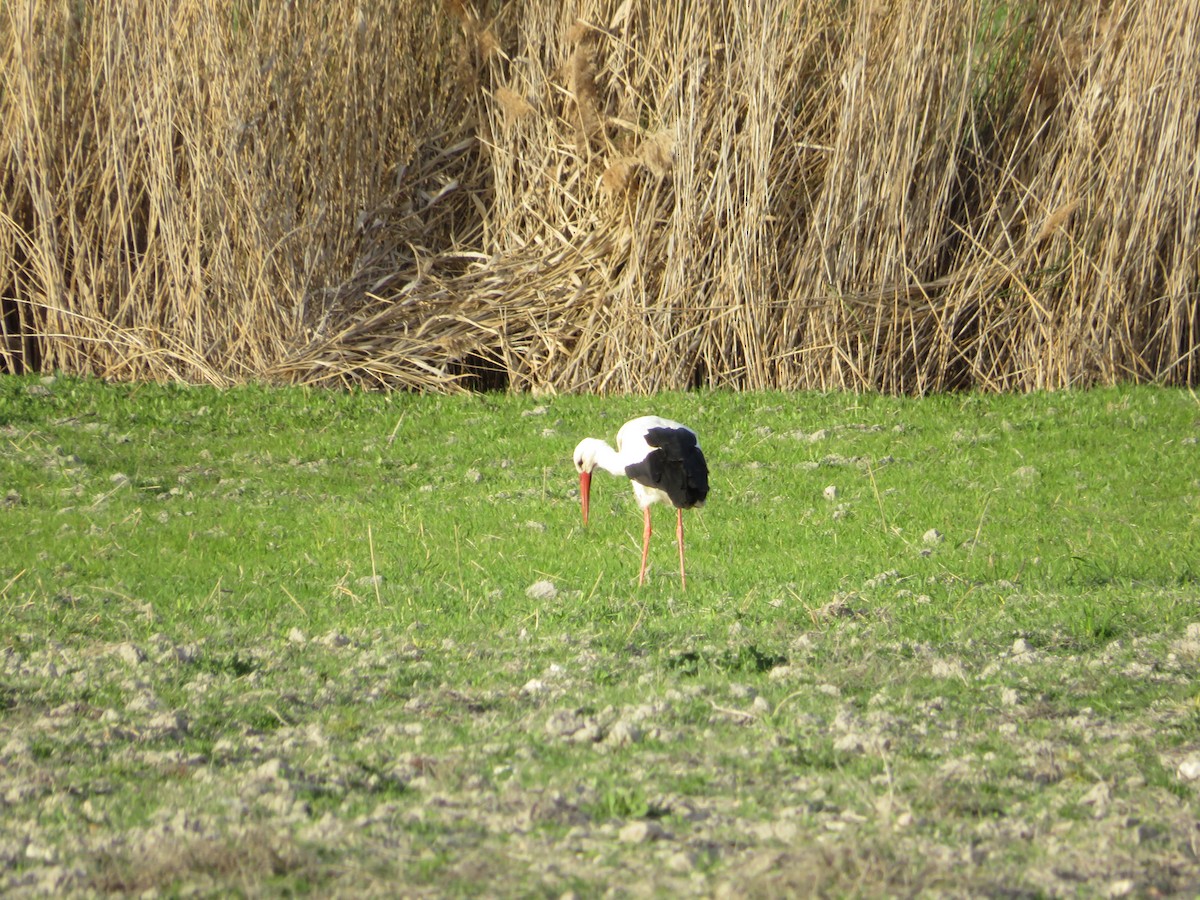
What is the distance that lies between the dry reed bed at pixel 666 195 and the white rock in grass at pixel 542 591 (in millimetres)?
5129

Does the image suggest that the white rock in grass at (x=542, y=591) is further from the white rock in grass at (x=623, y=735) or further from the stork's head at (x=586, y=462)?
the white rock in grass at (x=623, y=735)

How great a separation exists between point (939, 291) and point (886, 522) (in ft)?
14.0

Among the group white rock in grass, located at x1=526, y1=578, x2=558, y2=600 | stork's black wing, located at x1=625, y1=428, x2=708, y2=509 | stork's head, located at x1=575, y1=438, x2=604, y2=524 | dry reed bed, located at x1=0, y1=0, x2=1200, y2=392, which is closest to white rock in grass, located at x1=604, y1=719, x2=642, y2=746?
white rock in grass, located at x1=526, y1=578, x2=558, y2=600

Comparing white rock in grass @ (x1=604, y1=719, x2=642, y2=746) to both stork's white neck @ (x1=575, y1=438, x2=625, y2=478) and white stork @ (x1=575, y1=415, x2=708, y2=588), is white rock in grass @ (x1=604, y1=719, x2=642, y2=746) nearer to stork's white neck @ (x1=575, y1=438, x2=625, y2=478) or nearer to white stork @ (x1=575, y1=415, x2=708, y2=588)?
white stork @ (x1=575, y1=415, x2=708, y2=588)

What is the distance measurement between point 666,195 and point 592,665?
6.69 m

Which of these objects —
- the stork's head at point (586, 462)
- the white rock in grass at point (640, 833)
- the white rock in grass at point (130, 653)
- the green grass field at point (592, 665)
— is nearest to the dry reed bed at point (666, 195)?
the green grass field at point (592, 665)

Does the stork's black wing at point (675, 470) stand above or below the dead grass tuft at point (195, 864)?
below

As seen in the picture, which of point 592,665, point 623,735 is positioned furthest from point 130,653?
point 623,735

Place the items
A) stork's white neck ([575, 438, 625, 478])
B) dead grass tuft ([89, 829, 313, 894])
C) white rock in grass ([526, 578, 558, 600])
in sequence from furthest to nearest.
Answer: stork's white neck ([575, 438, 625, 478])
white rock in grass ([526, 578, 558, 600])
dead grass tuft ([89, 829, 313, 894])

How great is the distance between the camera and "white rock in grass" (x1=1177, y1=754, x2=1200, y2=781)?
3.93m

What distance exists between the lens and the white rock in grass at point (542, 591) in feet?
19.5

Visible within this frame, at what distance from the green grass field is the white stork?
0.27 metres

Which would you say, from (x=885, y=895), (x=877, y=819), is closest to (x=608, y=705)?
(x=877, y=819)

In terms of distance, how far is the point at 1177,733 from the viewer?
4.34 meters
